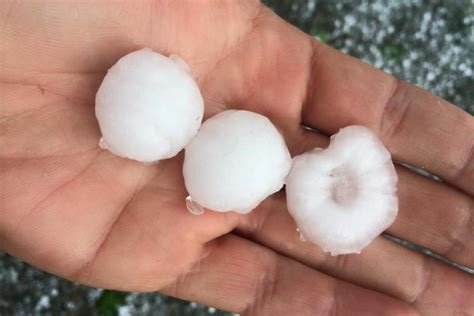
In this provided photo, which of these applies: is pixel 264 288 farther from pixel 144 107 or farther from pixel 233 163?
pixel 144 107

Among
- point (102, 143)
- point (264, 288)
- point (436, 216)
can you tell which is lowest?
point (264, 288)

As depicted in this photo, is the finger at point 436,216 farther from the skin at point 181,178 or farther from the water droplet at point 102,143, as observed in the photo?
the water droplet at point 102,143

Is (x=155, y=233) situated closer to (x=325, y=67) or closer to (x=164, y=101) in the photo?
(x=164, y=101)

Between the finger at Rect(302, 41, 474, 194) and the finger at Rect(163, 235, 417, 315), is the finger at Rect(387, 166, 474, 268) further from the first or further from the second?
the finger at Rect(163, 235, 417, 315)

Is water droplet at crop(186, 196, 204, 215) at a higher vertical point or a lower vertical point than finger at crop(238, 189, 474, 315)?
higher

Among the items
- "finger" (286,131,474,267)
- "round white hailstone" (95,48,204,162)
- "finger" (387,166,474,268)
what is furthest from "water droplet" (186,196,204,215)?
"finger" (387,166,474,268)

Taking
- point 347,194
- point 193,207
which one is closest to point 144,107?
point 193,207

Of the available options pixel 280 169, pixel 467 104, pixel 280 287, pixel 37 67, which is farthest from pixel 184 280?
pixel 467 104
